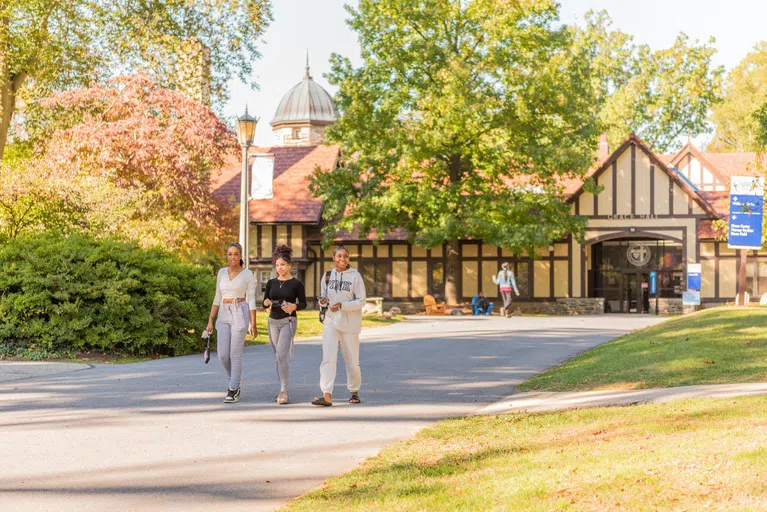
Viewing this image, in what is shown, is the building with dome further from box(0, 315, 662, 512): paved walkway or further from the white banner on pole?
box(0, 315, 662, 512): paved walkway

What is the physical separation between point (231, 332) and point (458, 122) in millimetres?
28675

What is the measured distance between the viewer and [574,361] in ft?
57.7

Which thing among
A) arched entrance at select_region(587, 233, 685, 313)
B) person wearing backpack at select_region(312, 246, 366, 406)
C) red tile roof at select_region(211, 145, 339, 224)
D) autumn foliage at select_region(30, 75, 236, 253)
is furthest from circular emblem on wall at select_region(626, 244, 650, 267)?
person wearing backpack at select_region(312, 246, 366, 406)

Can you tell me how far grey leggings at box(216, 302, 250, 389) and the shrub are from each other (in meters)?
6.60

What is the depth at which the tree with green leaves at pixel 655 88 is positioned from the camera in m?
61.8

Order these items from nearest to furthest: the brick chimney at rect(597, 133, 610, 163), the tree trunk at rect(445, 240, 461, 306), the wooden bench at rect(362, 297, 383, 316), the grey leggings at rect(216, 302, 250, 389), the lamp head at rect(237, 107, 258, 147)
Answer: the grey leggings at rect(216, 302, 250, 389) → the lamp head at rect(237, 107, 258, 147) → the wooden bench at rect(362, 297, 383, 316) → the tree trunk at rect(445, 240, 461, 306) → the brick chimney at rect(597, 133, 610, 163)

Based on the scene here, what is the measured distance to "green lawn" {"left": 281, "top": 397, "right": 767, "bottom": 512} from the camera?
20.0 ft

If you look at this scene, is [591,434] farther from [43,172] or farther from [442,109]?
[442,109]

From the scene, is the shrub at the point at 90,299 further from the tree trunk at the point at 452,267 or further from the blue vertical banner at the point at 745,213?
the tree trunk at the point at 452,267

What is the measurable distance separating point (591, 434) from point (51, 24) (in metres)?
31.6

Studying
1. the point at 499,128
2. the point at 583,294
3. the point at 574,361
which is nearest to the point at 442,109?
the point at 499,128

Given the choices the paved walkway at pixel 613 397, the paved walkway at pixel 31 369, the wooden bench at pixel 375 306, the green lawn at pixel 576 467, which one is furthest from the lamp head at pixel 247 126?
the wooden bench at pixel 375 306

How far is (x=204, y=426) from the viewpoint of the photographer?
10242 millimetres

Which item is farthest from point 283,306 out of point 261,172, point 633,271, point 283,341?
point 633,271
